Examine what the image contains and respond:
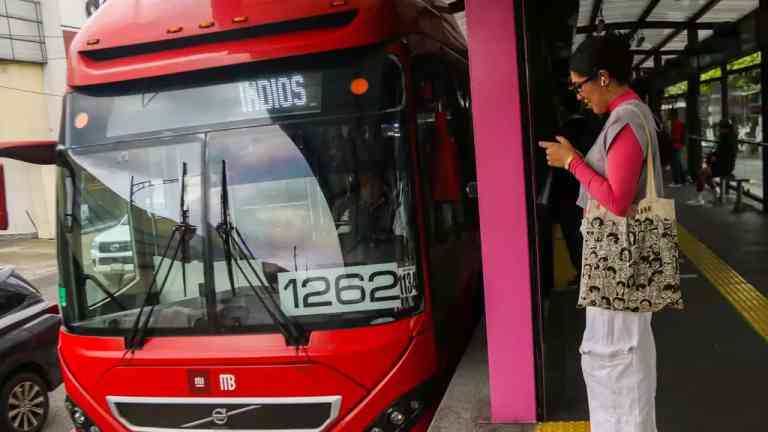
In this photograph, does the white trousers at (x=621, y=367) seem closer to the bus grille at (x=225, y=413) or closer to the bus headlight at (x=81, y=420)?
the bus grille at (x=225, y=413)

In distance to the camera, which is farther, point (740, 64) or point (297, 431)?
point (740, 64)

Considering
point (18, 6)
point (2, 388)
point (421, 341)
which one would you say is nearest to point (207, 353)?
point (421, 341)

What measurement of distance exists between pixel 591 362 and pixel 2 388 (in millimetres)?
4819

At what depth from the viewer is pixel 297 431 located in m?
3.67

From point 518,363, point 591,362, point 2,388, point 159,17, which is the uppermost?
point 159,17

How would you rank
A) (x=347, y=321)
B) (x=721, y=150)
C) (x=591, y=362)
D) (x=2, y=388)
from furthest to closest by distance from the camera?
(x=721, y=150) → (x=2, y=388) → (x=347, y=321) → (x=591, y=362)

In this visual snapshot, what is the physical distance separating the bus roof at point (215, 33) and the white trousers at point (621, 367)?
1889 mm

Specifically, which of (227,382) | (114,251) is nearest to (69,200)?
(114,251)

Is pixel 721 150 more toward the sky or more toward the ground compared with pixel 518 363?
more toward the sky

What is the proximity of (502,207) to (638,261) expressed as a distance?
3.82 ft

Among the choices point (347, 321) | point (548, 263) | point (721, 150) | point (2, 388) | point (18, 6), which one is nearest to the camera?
point (347, 321)

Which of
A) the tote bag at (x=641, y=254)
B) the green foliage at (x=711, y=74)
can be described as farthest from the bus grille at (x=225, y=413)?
the green foliage at (x=711, y=74)

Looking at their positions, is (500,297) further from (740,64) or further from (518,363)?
(740,64)

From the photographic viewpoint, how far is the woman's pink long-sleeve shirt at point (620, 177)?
8.20 feet
